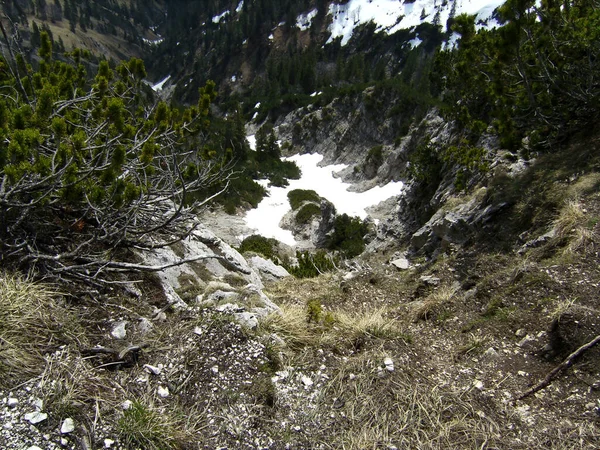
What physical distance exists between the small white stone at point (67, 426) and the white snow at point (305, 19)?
3860 inches

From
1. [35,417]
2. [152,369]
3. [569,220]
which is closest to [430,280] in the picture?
[569,220]

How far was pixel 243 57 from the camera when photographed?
8831cm

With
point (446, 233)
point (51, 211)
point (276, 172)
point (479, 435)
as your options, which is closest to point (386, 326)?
A: point (479, 435)

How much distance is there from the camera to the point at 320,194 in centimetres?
3178

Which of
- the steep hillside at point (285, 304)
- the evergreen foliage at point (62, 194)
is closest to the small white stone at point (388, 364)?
the steep hillside at point (285, 304)

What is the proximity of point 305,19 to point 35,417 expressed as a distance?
10137 centimetres

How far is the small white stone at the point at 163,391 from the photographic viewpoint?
92.9 inches

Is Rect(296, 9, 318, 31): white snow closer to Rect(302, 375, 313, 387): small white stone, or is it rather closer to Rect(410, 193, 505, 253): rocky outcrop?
Rect(410, 193, 505, 253): rocky outcrop

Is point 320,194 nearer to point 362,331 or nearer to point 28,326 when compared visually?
point 362,331

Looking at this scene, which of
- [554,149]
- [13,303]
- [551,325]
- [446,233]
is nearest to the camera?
[13,303]

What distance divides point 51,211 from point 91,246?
0.55m

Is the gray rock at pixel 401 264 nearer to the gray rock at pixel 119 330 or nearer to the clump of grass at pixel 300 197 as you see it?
the gray rock at pixel 119 330

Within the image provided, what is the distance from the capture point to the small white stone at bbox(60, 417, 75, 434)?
1913 mm

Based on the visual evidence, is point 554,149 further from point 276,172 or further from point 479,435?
point 276,172
